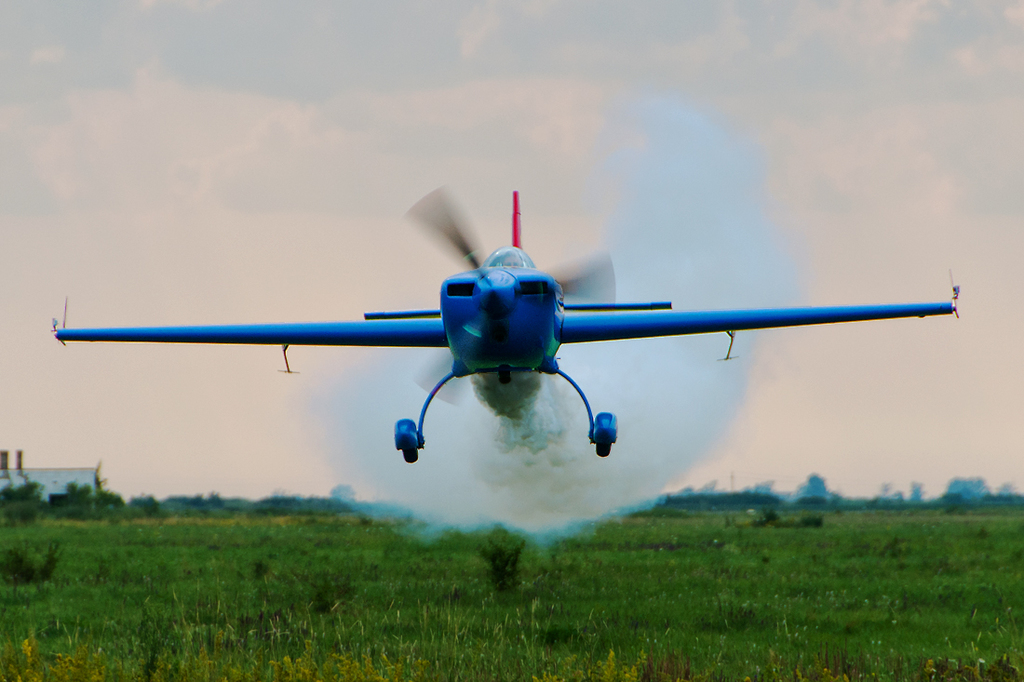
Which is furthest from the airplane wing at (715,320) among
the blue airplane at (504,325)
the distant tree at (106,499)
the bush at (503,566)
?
the distant tree at (106,499)

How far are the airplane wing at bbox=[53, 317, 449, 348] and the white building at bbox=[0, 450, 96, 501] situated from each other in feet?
304

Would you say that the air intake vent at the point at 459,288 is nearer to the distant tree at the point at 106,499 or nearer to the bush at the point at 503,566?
the bush at the point at 503,566

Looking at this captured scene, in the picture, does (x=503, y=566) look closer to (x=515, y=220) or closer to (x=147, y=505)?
(x=515, y=220)

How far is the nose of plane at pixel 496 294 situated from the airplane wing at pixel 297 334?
2.29 meters

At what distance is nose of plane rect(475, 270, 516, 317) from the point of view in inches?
592

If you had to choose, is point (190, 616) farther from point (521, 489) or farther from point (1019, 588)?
point (1019, 588)

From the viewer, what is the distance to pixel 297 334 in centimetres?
1838

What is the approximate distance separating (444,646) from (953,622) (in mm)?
12207

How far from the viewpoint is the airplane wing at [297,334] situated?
57.9ft

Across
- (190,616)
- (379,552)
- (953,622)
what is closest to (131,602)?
(190,616)

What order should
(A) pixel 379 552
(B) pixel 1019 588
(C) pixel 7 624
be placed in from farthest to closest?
(A) pixel 379 552 < (B) pixel 1019 588 < (C) pixel 7 624

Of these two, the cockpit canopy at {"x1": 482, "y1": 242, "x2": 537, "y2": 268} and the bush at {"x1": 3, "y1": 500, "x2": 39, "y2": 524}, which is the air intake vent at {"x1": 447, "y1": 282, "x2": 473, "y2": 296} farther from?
the bush at {"x1": 3, "y1": 500, "x2": 39, "y2": 524}

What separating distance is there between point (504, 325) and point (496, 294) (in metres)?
0.56

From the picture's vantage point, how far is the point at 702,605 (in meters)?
23.4
